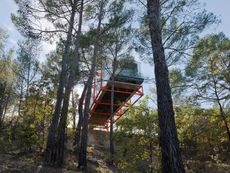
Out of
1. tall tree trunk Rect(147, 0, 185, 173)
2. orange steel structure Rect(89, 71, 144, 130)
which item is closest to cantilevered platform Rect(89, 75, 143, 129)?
orange steel structure Rect(89, 71, 144, 130)

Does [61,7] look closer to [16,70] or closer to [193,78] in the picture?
[193,78]

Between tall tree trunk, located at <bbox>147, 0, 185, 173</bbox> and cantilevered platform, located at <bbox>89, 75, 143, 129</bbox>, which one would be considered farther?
cantilevered platform, located at <bbox>89, 75, 143, 129</bbox>

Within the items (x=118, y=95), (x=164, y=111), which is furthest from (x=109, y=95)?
(x=164, y=111)

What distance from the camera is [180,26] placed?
7.72 meters

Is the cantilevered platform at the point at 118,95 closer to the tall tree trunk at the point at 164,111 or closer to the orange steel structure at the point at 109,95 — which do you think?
the orange steel structure at the point at 109,95

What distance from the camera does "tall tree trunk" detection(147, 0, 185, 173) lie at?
3.92m

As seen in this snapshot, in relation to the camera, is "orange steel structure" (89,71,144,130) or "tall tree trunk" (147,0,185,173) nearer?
"tall tree trunk" (147,0,185,173)

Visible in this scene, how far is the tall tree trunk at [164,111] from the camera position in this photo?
3.92m

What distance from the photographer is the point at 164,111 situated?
439 centimetres

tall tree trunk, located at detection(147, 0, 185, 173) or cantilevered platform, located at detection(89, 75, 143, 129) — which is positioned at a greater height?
cantilevered platform, located at detection(89, 75, 143, 129)

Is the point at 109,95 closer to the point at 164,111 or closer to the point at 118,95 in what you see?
the point at 118,95

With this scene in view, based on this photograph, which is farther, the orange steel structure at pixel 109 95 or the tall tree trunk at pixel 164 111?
the orange steel structure at pixel 109 95

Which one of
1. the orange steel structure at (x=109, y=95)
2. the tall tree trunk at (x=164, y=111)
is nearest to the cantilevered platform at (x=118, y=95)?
the orange steel structure at (x=109, y=95)

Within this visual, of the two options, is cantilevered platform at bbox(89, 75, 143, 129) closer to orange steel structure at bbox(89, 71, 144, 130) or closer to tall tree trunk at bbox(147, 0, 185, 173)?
orange steel structure at bbox(89, 71, 144, 130)
